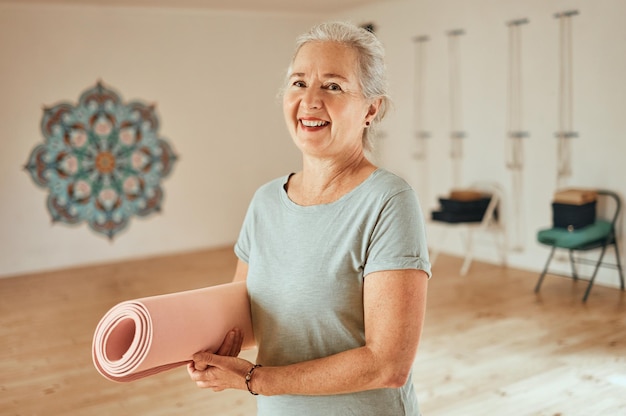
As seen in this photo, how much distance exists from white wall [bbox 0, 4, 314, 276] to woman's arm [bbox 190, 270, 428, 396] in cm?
594

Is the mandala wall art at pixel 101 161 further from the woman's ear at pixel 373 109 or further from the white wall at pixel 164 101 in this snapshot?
the woman's ear at pixel 373 109

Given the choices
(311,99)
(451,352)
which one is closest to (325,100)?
(311,99)

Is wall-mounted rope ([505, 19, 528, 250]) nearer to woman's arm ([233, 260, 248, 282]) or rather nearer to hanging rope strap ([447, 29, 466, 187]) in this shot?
hanging rope strap ([447, 29, 466, 187])

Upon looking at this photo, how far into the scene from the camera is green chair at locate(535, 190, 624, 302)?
4.81 meters

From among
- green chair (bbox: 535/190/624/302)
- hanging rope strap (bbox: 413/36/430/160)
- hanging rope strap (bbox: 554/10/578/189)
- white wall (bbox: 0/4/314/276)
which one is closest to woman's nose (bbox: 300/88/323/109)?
green chair (bbox: 535/190/624/302)

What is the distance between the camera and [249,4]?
6.95 meters

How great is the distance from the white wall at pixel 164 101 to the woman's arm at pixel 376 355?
5.94 meters

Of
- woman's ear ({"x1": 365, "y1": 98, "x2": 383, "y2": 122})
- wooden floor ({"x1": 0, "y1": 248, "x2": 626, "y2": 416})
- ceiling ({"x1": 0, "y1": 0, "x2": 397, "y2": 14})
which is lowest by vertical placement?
wooden floor ({"x1": 0, "y1": 248, "x2": 626, "y2": 416})

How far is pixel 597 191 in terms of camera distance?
512 centimetres

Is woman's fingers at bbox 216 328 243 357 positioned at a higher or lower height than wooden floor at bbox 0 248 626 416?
higher

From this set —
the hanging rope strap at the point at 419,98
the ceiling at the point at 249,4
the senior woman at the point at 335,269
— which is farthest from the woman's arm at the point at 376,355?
the ceiling at the point at 249,4

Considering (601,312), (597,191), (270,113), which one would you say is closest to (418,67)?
(270,113)

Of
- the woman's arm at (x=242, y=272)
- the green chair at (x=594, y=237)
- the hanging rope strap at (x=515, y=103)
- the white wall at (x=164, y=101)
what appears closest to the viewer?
the woman's arm at (x=242, y=272)

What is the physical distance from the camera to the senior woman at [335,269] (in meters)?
1.09
